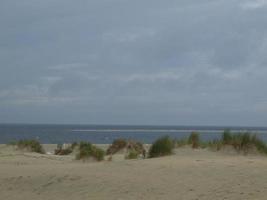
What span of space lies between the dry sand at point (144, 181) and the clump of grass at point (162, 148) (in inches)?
96.8

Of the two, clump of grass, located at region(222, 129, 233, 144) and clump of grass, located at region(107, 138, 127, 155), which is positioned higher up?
clump of grass, located at region(222, 129, 233, 144)

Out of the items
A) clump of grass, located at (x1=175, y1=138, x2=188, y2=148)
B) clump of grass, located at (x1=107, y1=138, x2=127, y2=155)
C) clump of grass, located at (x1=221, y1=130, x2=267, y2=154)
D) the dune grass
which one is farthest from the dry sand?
the dune grass

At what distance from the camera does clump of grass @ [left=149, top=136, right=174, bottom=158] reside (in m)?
16.9

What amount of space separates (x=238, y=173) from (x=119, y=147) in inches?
610

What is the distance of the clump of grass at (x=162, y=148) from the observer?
16922 mm

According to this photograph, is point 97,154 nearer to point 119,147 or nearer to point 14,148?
point 119,147

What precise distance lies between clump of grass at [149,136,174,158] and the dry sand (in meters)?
2.46

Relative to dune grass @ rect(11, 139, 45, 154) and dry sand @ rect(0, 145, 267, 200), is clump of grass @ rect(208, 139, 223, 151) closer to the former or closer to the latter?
dry sand @ rect(0, 145, 267, 200)

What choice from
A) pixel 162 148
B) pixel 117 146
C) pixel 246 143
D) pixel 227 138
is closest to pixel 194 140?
pixel 162 148

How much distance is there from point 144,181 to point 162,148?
212 inches

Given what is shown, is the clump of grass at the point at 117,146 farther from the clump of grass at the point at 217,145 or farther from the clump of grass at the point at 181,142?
the clump of grass at the point at 217,145

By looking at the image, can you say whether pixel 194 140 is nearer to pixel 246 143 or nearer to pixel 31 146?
pixel 246 143

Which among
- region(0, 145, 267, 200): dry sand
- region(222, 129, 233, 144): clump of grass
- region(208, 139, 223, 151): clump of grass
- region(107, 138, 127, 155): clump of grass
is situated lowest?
region(0, 145, 267, 200): dry sand

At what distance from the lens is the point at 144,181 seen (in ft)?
38.7
